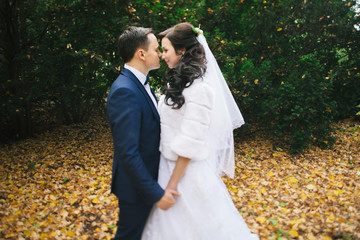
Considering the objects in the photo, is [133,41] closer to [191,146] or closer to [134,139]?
[134,139]

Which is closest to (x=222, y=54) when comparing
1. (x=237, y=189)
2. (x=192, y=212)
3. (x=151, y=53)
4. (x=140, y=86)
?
(x=237, y=189)

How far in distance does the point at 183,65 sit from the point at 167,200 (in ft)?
3.59

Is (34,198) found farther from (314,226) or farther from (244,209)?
(314,226)

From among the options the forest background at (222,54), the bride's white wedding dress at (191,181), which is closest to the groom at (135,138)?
the bride's white wedding dress at (191,181)

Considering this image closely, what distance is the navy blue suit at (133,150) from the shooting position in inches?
68.6

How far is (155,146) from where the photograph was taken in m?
2.02

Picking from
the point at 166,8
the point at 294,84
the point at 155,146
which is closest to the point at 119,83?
the point at 155,146

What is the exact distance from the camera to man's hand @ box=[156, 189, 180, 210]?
1.81 meters

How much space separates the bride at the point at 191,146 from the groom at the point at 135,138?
10 cm

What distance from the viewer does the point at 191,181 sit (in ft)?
6.40

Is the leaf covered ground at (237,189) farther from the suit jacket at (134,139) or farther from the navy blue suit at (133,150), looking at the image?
the suit jacket at (134,139)

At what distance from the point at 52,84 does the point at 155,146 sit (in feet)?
16.8

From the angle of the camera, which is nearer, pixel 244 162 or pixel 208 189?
pixel 208 189

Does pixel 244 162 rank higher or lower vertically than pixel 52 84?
lower
